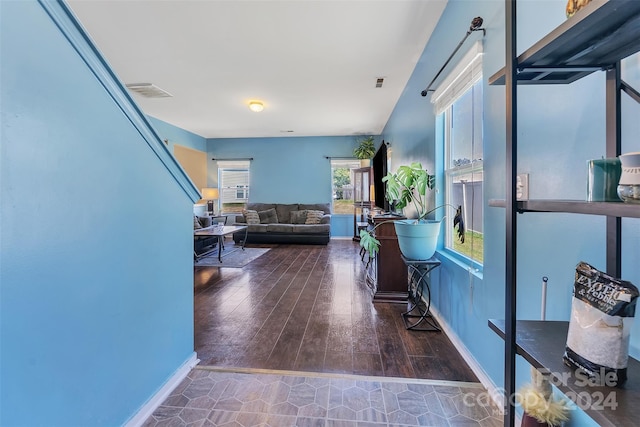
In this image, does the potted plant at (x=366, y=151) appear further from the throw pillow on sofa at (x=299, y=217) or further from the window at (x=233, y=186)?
the window at (x=233, y=186)

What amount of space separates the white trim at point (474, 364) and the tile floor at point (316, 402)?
0.05m

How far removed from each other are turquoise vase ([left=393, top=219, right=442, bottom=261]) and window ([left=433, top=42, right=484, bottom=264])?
0.23 metres

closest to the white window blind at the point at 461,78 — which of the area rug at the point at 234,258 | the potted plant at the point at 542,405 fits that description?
the potted plant at the point at 542,405

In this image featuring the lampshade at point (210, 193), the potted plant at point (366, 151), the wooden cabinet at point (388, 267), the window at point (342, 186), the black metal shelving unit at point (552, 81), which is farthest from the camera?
the window at point (342, 186)

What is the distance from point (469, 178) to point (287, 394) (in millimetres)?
1882

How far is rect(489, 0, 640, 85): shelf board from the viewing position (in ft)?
1.82

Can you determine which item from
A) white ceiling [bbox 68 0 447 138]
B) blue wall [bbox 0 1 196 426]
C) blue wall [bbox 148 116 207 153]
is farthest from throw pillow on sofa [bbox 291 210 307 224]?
blue wall [bbox 0 1 196 426]

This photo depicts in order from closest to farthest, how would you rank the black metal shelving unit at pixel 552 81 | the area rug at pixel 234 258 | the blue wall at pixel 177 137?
the black metal shelving unit at pixel 552 81
the area rug at pixel 234 258
the blue wall at pixel 177 137

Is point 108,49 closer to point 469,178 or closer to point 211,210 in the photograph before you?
point 469,178

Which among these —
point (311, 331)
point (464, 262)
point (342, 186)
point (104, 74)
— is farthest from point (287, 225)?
point (104, 74)

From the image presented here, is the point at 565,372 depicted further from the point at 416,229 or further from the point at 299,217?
the point at 299,217

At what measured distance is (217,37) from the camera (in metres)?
2.74

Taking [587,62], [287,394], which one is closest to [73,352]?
[287,394]

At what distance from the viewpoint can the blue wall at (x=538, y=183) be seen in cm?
91
